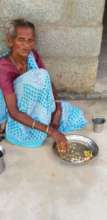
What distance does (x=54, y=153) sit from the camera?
245cm

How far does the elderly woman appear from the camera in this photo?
7.80 feet

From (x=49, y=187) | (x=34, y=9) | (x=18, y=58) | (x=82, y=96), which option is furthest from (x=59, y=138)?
(x=34, y=9)

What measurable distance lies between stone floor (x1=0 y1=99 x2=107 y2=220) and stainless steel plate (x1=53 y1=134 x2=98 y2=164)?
4 centimetres

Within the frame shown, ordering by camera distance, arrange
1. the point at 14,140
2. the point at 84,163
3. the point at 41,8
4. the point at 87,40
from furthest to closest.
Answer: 1. the point at 87,40
2. the point at 41,8
3. the point at 14,140
4. the point at 84,163

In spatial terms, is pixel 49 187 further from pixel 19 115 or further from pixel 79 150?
pixel 19 115

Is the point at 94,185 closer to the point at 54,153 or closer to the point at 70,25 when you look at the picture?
the point at 54,153

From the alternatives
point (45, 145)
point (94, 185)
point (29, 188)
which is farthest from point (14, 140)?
point (94, 185)

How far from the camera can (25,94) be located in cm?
241

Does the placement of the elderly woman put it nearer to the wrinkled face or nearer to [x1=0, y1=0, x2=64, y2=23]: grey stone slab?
the wrinkled face

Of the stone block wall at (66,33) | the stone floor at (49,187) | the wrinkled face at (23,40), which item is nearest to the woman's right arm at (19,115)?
the stone floor at (49,187)

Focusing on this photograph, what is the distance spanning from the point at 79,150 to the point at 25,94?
1.69 ft

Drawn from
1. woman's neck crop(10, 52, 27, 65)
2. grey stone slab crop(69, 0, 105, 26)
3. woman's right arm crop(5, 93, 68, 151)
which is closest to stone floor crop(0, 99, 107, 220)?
woman's right arm crop(5, 93, 68, 151)

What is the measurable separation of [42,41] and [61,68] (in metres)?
0.29

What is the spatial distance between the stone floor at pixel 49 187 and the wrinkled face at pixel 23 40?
2.13 ft
